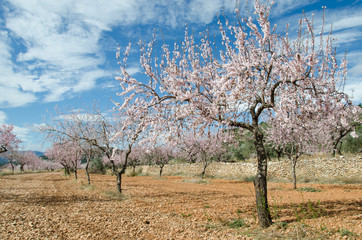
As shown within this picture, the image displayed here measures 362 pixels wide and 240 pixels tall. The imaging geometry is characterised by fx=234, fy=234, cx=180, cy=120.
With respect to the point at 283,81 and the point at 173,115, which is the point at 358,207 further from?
the point at 173,115

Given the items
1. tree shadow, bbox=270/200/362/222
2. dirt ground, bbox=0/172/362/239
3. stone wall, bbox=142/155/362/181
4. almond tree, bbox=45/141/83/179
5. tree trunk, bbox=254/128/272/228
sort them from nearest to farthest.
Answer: dirt ground, bbox=0/172/362/239 → tree trunk, bbox=254/128/272/228 → tree shadow, bbox=270/200/362/222 → almond tree, bbox=45/141/83/179 → stone wall, bbox=142/155/362/181

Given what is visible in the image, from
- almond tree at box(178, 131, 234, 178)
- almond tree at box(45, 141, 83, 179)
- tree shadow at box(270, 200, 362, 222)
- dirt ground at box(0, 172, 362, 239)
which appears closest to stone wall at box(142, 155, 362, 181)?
almond tree at box(178, 131, 234, 178)

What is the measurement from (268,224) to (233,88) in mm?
3804

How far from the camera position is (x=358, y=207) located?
28.0 ft

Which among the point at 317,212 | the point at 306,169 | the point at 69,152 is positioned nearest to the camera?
the point at 317,212

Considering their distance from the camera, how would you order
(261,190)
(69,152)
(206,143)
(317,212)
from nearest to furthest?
(261,190) → (317,212) → (206,143) → (69,152)

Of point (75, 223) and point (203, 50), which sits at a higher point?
point (203, 50)

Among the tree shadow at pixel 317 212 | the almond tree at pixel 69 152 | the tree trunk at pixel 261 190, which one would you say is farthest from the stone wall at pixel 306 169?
the tree trunk at pixel 261 190

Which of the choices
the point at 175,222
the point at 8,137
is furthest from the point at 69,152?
the point at 175,222

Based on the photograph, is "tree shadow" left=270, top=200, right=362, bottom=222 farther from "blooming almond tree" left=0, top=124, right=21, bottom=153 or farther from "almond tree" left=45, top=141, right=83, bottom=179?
"blooming almond tree" left=0, top=124, right=21, bottom=153

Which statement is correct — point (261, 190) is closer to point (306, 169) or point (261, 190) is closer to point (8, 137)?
point (306, 169)

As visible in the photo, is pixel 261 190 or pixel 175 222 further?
pixel 175 222

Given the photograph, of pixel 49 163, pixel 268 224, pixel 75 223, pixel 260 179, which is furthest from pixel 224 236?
pixel 49 163

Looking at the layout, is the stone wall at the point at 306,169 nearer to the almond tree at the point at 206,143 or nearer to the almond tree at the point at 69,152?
the almond tree at the point at 206,143
